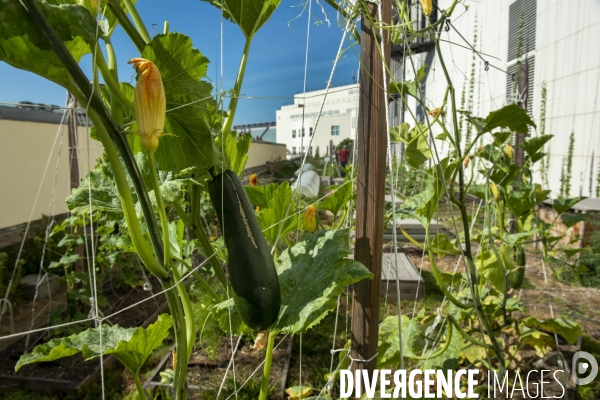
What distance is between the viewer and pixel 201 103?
0.57 m

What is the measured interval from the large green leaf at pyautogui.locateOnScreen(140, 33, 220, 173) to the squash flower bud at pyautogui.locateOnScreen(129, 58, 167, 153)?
83 mm

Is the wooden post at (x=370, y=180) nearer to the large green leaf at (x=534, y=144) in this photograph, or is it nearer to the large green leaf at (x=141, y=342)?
the large green leaf at (x=141, y=342)

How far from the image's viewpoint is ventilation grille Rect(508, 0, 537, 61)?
510cm

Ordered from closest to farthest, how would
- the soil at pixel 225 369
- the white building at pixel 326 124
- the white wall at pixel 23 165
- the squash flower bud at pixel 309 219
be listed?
the squash flower bud at pixel 309 219 < the soil at pixel 225 369 < the white wall at pixel 23 165 < the white building at pixel 326 124

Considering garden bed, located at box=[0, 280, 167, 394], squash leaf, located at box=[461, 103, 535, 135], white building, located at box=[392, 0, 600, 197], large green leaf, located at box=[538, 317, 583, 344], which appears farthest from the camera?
white building, located at box=[392, 0, 600, 197]

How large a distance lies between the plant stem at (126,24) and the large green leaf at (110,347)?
1.37ft

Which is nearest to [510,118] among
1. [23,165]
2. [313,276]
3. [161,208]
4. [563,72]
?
[313,276]

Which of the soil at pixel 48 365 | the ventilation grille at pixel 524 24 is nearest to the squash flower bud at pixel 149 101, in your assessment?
the soil at pixel 48 365

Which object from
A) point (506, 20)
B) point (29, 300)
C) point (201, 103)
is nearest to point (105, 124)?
point (201, 103)

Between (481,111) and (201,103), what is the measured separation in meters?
6.87

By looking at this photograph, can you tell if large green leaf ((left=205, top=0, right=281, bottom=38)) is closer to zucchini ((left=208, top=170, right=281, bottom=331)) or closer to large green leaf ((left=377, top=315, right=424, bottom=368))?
zucchini ((left=208, top=170, right=281, bottom=331))

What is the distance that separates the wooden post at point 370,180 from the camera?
0.80 metres

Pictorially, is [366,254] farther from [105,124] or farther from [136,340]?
[105,124]

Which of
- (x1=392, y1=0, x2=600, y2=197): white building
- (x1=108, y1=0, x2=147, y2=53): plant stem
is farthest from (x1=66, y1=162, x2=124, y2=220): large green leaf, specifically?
(x1=392, y1=0, x2=600, y2=197): white building
